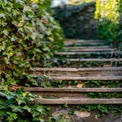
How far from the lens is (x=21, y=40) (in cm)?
386

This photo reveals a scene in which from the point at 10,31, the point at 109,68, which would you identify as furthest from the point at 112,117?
the point at 10,31

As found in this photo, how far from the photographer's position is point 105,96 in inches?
140

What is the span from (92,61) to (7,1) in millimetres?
1672

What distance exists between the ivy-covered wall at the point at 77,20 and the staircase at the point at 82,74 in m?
3.31

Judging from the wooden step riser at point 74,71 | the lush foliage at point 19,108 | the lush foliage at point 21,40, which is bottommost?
the lush foliage at point 19,108

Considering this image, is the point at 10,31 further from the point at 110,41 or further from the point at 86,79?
the point at 110,41

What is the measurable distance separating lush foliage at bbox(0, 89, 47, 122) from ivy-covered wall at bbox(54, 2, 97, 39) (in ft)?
17.5

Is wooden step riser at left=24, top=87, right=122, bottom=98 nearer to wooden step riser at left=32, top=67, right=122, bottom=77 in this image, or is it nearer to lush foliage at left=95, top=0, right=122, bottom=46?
wooden step riser at left=32, top=67, right=122, bottom=77

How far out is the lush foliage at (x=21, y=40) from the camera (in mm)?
3488

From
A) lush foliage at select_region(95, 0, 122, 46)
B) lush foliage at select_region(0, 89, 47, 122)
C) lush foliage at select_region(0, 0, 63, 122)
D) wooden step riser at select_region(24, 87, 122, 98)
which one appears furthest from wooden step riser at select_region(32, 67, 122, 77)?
lush foliage at select_region(0, 89, 47, 122)

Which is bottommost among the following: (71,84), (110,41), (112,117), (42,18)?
(112,117)

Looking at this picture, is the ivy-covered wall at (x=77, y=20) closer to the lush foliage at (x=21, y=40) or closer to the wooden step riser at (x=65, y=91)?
the lush foliage at (x=21, y=40)

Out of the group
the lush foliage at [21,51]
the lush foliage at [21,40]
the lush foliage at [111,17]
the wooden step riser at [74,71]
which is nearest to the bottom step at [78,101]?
the lush foliage at [21,51]

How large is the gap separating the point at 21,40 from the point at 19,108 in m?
1.12
